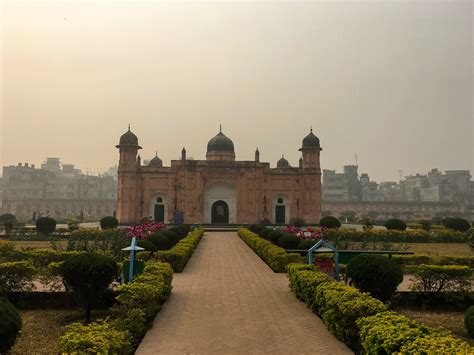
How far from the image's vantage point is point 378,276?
26.8ft

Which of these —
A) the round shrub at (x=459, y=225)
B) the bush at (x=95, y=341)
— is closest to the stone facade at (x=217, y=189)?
the round shrub at (x=459, y=225)

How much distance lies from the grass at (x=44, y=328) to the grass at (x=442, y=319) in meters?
5.98

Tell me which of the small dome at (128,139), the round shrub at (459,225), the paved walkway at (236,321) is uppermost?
the small dome at (128,139)

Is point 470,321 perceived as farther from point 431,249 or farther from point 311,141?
point 311,141

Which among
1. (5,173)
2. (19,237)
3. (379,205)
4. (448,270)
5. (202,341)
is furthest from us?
(5,173)

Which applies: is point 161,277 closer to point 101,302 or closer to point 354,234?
point 101,302

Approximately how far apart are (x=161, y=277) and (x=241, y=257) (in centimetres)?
864

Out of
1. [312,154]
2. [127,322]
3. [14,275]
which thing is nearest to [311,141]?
[312,154]

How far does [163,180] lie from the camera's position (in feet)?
132

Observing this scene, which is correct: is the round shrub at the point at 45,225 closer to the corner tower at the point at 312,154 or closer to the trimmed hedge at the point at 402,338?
the corner tower at the point at 312,154

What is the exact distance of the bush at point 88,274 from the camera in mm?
7379

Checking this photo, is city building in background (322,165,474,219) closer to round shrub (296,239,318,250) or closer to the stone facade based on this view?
the stone facade

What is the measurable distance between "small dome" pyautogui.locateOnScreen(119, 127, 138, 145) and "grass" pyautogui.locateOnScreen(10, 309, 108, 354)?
1270 inches

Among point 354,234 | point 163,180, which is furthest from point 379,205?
point 354,234
